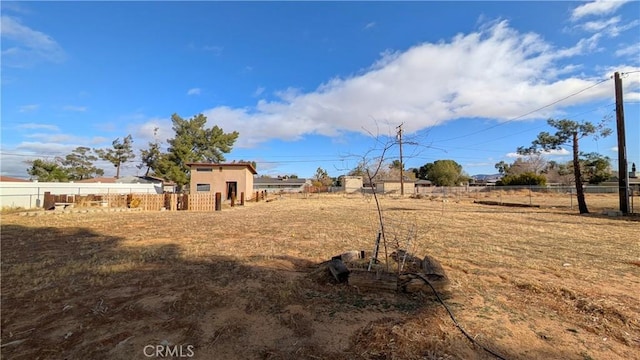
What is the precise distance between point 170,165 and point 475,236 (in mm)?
40155

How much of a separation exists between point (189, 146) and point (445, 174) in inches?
2015

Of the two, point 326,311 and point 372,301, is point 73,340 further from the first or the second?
point 372,301

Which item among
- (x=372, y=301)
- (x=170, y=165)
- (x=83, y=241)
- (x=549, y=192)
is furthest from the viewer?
(x=170, y=165)

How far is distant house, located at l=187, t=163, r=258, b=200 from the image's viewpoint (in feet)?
99.2

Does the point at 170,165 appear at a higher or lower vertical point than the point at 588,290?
higher

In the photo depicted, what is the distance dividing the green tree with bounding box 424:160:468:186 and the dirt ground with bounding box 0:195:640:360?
6203 cm

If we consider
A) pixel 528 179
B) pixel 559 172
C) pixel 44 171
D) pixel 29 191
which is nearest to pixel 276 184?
pixel 44 171

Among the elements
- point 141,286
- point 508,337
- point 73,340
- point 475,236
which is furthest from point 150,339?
point 475,236

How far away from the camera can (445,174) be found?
6619cm

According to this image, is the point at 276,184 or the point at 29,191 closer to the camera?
the point at 29,191

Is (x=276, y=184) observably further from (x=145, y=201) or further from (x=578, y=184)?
(x=578, y=184)

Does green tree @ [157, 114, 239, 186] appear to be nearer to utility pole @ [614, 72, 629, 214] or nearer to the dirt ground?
the dirt ground

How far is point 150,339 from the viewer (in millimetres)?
3002

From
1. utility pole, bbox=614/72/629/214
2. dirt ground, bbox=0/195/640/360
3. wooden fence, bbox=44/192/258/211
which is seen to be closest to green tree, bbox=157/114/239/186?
wooden fence, bbox=44/192/258/211
